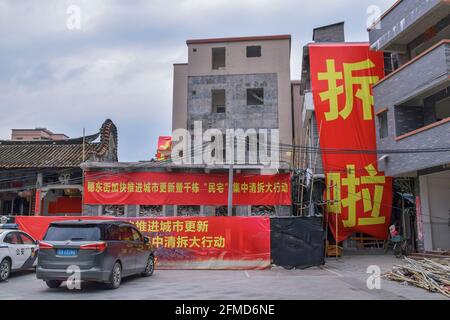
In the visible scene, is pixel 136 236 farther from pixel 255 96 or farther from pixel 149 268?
pixel 255 96

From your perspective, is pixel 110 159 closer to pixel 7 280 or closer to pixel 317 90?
pixel 317 90

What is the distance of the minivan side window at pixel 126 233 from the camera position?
1126 cm

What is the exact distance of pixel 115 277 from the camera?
10312mm

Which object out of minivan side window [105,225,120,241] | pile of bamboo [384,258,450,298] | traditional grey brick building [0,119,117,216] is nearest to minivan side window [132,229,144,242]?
minivan side window [105,225,120,241]

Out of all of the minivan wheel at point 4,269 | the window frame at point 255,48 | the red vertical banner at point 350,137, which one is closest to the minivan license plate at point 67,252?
the minivan wheel at point 4,269

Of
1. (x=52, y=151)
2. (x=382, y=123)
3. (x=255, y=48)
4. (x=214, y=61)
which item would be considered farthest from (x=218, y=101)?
(x=382, y=123)

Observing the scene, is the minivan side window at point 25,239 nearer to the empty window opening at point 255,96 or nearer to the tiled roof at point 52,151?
the tiled roof at point 52,151

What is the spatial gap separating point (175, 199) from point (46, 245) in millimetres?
9673

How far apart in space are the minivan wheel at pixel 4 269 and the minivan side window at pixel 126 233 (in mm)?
3376

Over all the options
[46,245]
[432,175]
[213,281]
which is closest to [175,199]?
[213,281]

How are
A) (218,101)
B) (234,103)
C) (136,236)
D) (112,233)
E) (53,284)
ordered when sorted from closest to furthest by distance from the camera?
(53,284) < (112,233) < (136,236) < (234,103) < (218,101)

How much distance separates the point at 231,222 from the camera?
49.0ft

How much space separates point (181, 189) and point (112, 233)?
8.93 m

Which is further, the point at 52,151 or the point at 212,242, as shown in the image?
the point at 52,151
